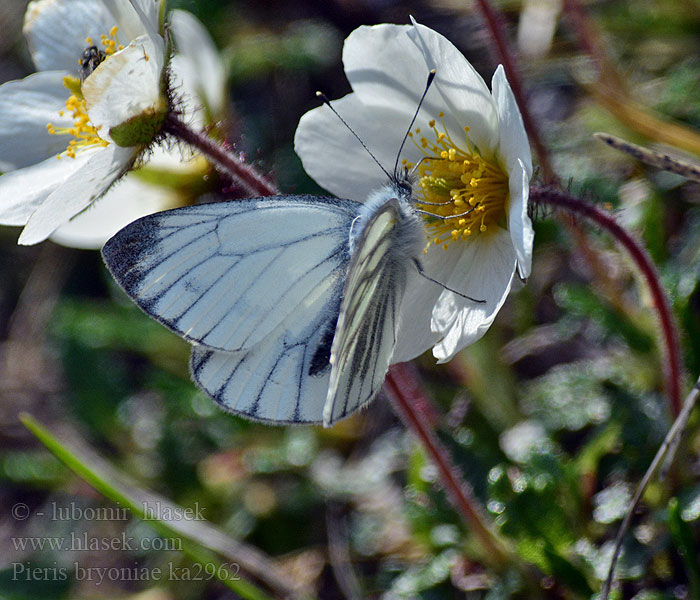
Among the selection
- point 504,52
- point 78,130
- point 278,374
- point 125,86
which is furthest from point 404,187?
point 78,130

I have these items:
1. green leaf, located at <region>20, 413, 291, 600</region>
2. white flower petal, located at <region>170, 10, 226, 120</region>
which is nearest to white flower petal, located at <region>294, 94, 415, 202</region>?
green leaf, located at <region>20, 413, 291, 600</region>

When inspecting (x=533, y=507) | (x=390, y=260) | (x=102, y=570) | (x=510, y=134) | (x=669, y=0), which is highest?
(x=510, y=134)

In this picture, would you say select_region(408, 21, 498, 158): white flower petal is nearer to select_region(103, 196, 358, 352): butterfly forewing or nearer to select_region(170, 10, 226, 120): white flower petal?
select_region(103, 196, 358, 352): butterfly forewing

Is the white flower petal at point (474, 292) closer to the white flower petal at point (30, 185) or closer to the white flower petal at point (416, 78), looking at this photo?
the white flower petal at point (416, 78)

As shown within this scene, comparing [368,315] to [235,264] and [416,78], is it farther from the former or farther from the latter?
[416,78]

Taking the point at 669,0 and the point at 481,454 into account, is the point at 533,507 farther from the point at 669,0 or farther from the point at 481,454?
the point at 669,0

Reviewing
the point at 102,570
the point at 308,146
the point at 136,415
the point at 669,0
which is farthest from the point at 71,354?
the point at 669,0

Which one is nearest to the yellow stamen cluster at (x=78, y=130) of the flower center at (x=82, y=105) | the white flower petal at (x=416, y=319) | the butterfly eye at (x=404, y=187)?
the flower center at (x=82, y=105)
